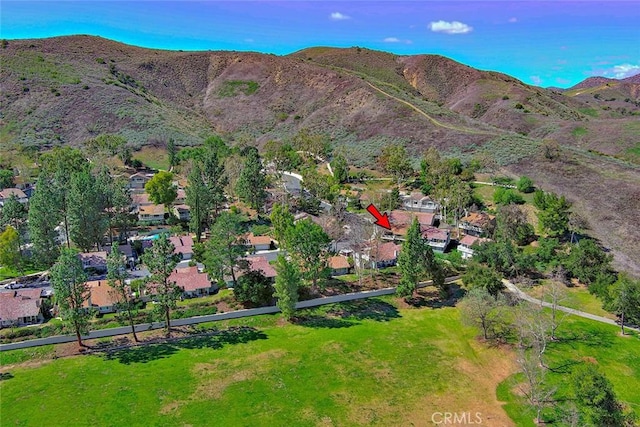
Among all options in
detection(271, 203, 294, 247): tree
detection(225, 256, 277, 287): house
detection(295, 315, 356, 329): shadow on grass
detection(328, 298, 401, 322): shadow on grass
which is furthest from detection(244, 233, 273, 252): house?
detection(295, 315, 356, 329): shadow on grass

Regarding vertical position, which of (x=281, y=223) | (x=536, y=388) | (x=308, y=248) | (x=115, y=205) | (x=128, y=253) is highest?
(x=115, y=205)

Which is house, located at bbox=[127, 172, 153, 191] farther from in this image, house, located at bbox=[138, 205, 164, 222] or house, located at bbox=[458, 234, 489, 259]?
house, located at bbox=[458, 234, 489, 259]

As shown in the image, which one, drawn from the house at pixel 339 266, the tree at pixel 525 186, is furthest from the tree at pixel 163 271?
the tree at pixel 525 186

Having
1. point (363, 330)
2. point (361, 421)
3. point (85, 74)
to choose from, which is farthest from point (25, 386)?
point (85, 74)

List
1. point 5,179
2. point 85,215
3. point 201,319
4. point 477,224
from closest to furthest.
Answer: point 201,319 → point 85,215 → point 477,224 → point 5,179

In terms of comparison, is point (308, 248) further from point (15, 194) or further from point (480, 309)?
point (15, 194)

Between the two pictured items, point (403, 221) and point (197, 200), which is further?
point (403, 221)

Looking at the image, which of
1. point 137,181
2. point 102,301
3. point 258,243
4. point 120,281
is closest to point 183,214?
point 137,181
